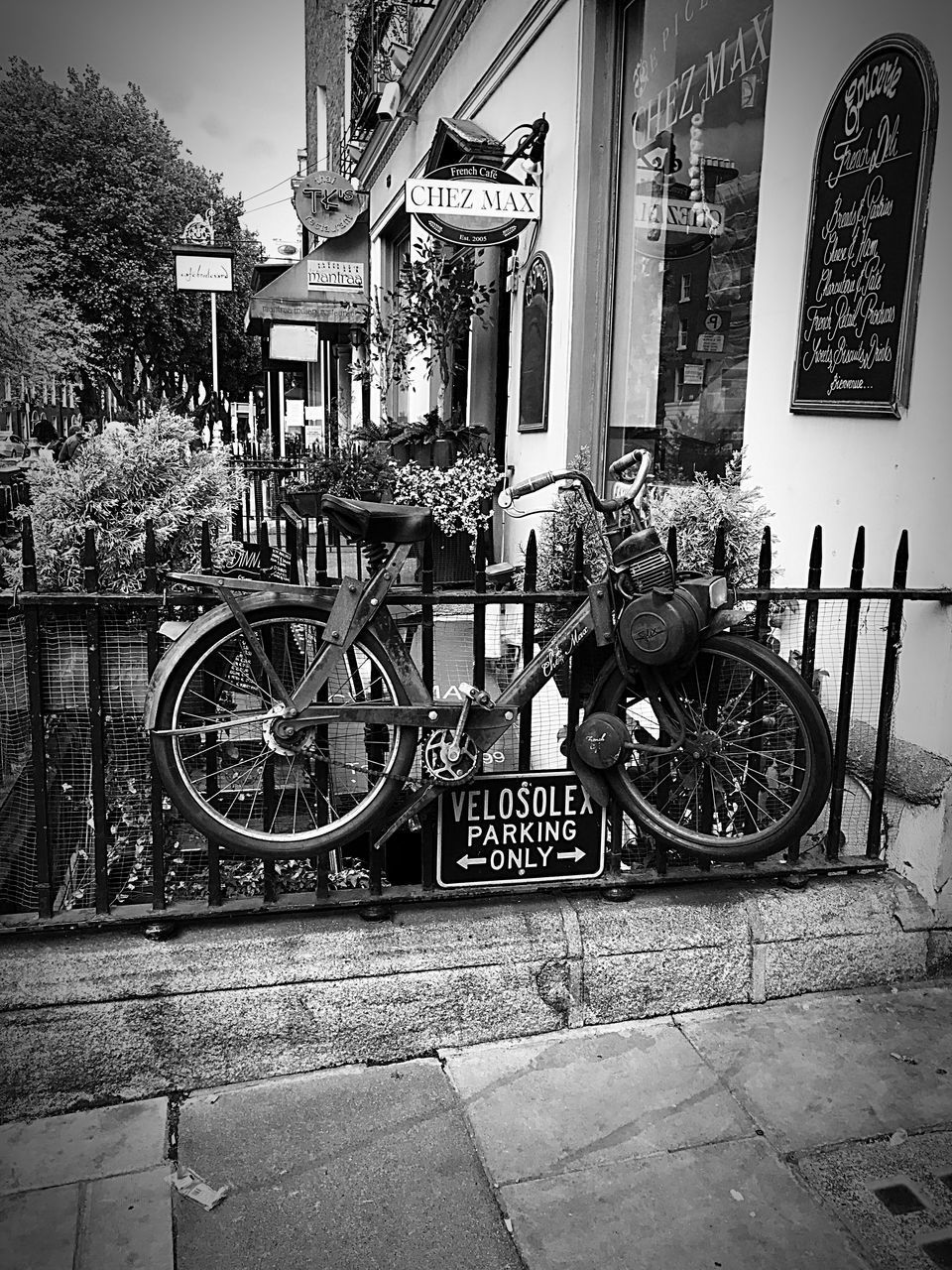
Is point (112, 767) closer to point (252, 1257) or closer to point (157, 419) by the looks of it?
point (157, 419)

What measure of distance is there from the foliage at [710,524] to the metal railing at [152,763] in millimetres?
244

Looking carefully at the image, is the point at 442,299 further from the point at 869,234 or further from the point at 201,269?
the point at 201,269

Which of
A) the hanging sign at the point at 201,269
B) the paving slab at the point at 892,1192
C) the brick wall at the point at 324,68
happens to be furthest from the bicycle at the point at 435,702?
the brick wall at the point at 324,68

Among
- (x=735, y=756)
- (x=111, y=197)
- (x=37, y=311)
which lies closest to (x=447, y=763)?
(x=735, y=756)

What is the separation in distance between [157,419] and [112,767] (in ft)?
5.18

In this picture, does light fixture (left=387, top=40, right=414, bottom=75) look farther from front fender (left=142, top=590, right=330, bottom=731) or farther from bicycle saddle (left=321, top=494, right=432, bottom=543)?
front fender (left=142, top=590, right=330, bottom=731)

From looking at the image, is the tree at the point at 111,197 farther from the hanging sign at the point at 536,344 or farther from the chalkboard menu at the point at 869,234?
the chalkboard menu at the point at 869,234

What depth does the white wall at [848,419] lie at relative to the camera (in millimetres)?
3604

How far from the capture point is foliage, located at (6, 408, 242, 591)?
12.7 feet

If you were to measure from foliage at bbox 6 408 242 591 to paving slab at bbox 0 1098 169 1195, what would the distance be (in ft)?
6.12

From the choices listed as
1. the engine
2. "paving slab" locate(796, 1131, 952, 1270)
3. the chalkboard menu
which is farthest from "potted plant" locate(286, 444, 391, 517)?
"paving slab" locate(796, 1131, 952, 1270)

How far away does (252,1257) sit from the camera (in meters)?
2.33

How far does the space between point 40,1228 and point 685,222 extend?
20.0 ft

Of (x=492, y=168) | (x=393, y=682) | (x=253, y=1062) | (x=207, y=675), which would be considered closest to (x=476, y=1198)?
(x=253, y=1062)
